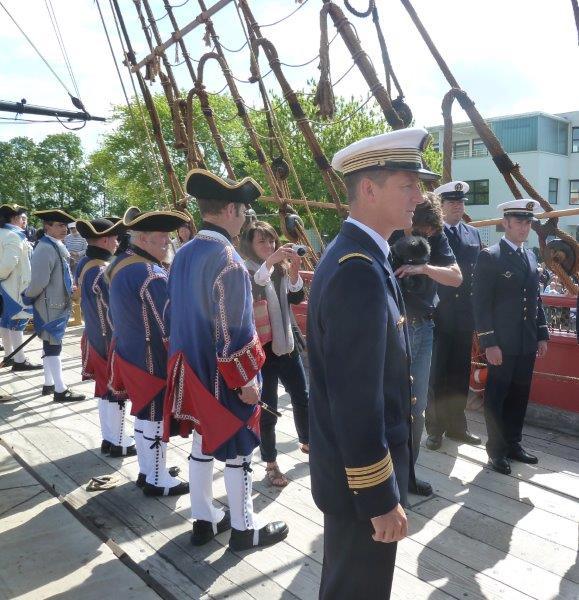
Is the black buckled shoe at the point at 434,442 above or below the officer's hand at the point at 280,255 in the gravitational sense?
below

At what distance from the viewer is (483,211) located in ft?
111

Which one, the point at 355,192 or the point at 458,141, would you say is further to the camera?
the point at 458,141

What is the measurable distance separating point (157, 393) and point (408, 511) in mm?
1674

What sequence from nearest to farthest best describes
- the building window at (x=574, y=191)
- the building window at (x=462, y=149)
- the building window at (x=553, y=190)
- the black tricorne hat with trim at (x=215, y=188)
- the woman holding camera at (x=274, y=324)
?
the black tricorne hat with trim at (x=215, y=188) < the woman holding camera at (x=274, y=324) < the building window at (x=553, y=190) < the building window at (x=574, y=191) < the building window at (x=462, y=149)

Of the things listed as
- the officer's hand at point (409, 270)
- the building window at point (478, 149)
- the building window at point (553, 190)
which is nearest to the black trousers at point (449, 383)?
the officer's hand at point (409, 270)

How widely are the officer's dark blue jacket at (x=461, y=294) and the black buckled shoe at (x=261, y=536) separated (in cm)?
205

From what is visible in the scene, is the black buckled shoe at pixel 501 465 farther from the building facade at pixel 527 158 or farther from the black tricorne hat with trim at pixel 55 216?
the building facade at pixel 527 158

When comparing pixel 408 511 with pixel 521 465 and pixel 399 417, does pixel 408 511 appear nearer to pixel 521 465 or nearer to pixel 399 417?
pixel 521 465

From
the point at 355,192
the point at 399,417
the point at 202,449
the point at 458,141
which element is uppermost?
the point at 458,141

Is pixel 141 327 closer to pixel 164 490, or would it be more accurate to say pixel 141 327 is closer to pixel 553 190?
pixel 164 490

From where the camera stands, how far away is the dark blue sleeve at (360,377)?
1.56 m

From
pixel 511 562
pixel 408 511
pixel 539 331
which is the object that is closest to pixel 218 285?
pixel 408 511

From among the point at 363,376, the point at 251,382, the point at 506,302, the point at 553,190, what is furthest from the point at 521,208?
the point at 553,190

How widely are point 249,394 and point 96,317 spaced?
2.11m
